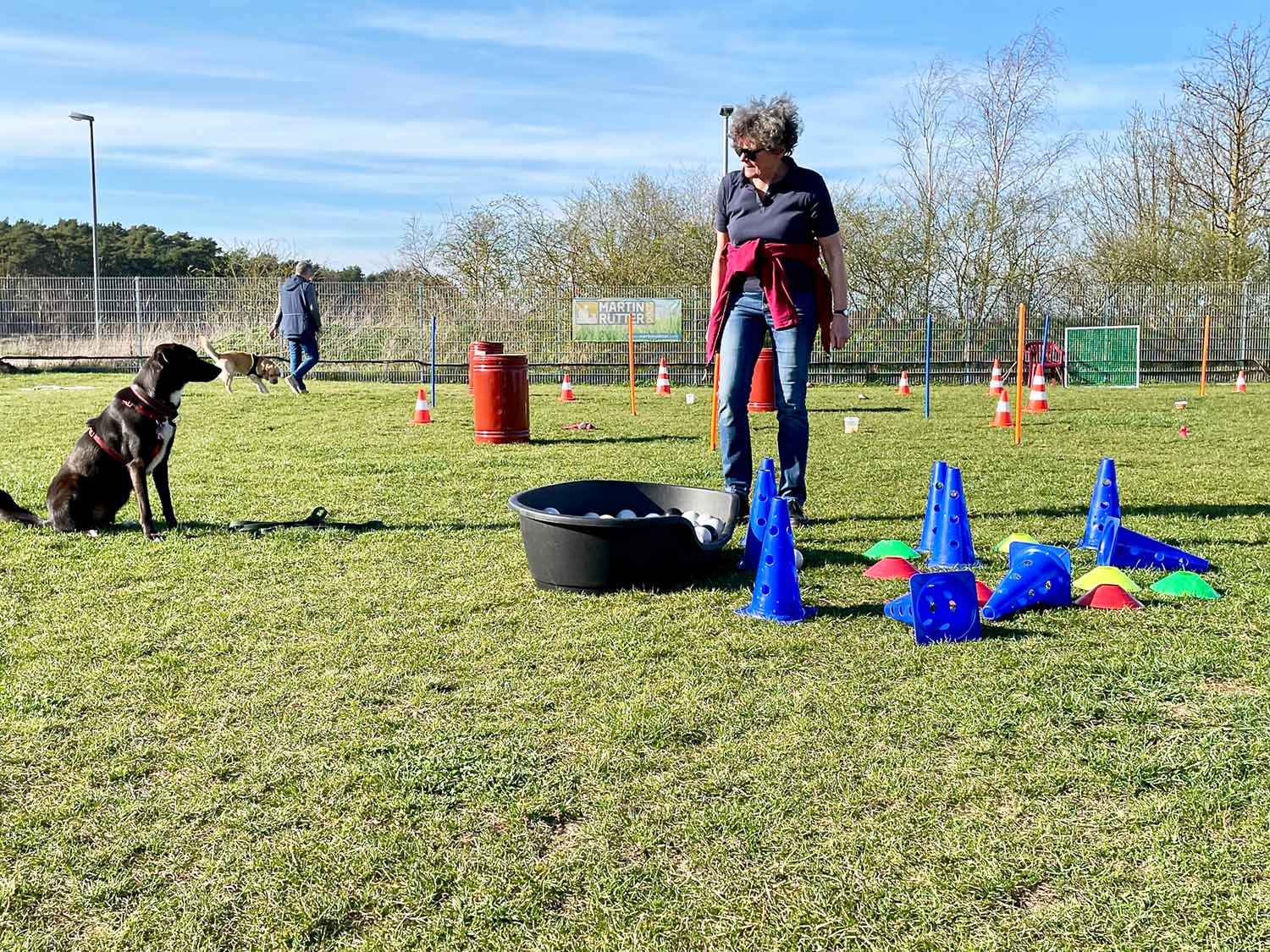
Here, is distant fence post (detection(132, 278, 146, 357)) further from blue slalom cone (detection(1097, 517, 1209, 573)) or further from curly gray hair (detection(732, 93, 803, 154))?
blue slalom cone (detection(1097, 517, 1209, 573))

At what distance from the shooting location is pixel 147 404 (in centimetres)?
525

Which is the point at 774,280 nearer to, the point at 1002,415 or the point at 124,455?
the point at 124,455

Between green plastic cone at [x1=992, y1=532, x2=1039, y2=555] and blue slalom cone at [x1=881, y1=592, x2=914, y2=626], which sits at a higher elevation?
green plastic cone at [x1=992, y1=532, x2=1039, y2=555]

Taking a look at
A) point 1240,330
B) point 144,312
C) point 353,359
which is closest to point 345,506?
point 353,359

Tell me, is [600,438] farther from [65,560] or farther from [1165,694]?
[1165,694]

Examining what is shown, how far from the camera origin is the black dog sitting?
17.1 ft

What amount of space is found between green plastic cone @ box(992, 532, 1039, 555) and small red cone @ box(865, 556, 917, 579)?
645 millimetres

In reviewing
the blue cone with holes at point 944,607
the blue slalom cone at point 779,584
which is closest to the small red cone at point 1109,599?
the blue cone with holes at point 944,607

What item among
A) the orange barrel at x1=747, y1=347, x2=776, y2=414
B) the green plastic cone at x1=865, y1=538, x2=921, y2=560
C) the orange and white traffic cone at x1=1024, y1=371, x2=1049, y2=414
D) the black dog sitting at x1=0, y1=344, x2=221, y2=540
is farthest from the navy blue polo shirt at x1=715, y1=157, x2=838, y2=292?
the orange and white traffic cone at x1=1024, y1=371, x2=1049, y2=414

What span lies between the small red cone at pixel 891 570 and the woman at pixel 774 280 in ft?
2.90

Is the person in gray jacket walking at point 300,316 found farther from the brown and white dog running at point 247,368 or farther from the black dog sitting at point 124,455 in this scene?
the black dog sitting at point 124,455

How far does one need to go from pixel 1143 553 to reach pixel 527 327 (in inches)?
681

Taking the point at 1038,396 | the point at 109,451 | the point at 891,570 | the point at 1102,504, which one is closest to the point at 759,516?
the point at 891,570

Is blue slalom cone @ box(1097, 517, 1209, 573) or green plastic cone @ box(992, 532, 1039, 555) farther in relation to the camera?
green plastic cone @ box(992, 532, 1039, 555)
